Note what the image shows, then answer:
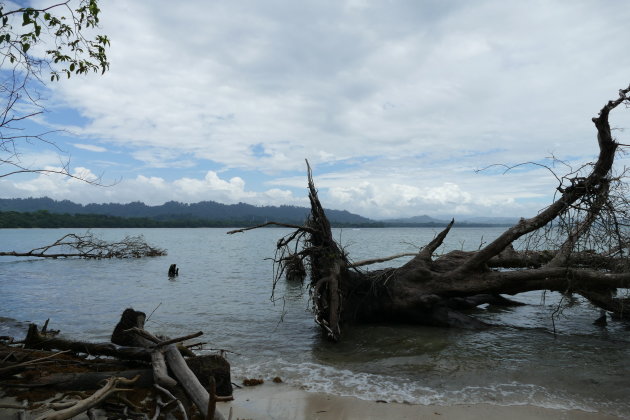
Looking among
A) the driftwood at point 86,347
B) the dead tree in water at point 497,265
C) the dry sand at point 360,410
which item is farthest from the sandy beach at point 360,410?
the dead tree in water at point 497,265

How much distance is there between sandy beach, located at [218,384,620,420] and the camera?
5.61 meters

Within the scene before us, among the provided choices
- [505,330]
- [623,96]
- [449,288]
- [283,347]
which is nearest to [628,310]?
[505,330]

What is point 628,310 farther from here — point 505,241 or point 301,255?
point 301,255

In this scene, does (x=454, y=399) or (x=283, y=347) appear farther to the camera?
(x=283, y=347)

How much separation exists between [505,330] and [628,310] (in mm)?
3029

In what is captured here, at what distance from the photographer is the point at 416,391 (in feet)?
21.9

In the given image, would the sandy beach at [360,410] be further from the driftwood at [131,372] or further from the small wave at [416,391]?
the driftwood at [131,372]

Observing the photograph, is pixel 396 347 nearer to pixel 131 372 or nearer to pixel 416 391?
pixel 416 391

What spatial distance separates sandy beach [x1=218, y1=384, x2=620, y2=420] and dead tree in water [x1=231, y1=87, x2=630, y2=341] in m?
3.56

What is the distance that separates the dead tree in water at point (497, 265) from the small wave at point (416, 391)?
2.22m

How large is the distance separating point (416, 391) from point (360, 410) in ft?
4.29

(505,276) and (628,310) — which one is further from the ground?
(505,276)

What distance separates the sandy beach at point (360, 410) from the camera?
18.4 ft

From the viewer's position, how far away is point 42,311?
47.2 feet
